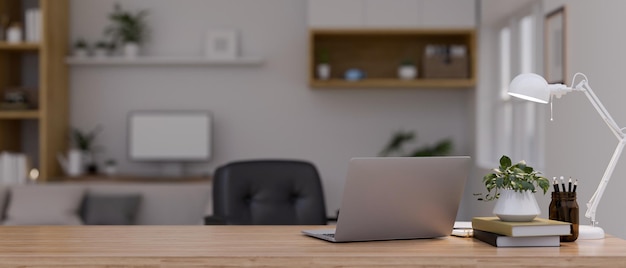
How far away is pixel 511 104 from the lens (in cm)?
571

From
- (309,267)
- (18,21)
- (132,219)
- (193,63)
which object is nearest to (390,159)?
(309,267)

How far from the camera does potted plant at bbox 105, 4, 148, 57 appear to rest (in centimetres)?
645

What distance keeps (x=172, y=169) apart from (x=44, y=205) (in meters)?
1.17

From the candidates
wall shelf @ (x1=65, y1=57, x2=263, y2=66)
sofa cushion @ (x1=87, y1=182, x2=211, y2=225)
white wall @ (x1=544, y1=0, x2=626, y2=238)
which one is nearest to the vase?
white wall @ (x1=544, y1=0, x2=626, y2=238)

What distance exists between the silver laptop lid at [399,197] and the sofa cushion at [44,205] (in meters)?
3.56

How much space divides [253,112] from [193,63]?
0.58 metres

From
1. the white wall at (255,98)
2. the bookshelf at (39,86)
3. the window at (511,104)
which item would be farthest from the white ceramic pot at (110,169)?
the window at (511,104)

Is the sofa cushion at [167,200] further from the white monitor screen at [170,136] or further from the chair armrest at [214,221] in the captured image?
the chair armrest at [214,221]

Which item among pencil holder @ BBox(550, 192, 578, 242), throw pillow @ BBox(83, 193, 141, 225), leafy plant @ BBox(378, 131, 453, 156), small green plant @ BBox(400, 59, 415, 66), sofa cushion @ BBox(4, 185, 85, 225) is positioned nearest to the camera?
pencil holder @ BBox(550, 192, 578, 242)

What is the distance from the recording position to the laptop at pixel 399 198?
2508 mm

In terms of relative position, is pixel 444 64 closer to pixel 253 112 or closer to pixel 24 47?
pixel 253 112

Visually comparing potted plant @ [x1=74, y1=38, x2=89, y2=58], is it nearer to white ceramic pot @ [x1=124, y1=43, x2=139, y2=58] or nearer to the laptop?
white ceramic pot @ [x1=124, y1=43, x2=139, y2=58]

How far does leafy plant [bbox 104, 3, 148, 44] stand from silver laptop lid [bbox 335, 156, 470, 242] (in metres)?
4.26

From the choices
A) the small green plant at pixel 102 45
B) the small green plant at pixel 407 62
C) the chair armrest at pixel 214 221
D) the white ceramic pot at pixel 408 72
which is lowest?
the chair armrest at pixel 214 221
